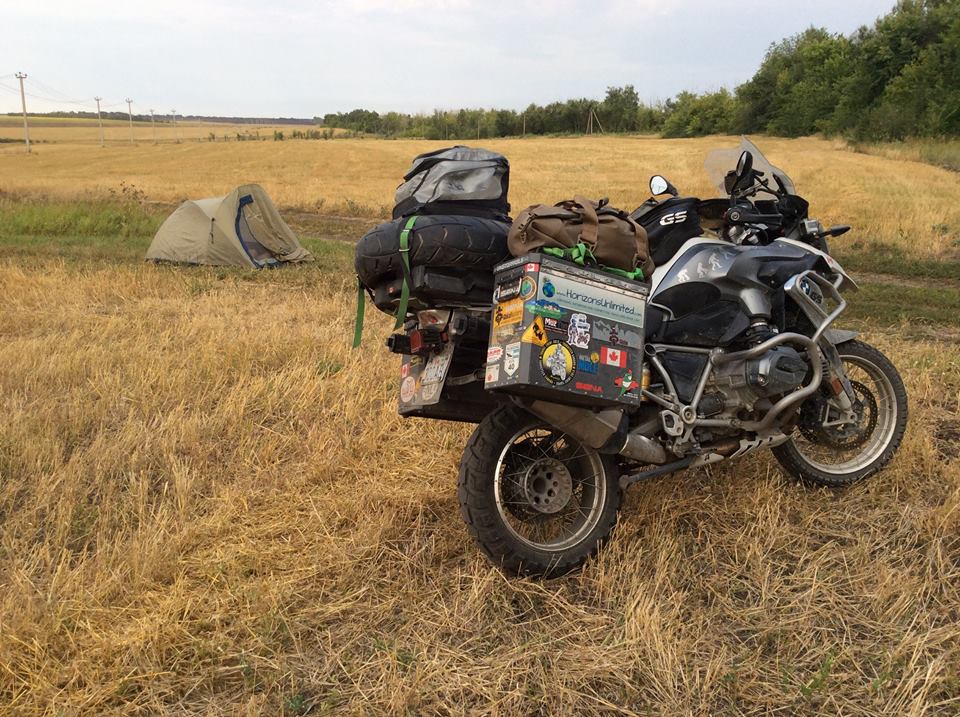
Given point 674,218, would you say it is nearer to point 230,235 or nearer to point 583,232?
point 583,232

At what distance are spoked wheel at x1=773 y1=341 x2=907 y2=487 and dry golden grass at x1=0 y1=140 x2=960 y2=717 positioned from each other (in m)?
0.12

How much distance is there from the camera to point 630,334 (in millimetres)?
2961

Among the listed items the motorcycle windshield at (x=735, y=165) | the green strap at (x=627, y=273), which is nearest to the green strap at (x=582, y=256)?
the green strap at (x=627, y=273)

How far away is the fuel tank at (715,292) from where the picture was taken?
3479 millimetres

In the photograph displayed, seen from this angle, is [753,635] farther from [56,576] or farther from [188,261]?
[188,261]

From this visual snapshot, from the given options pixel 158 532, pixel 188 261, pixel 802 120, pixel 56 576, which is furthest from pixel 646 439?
pixel 802 120

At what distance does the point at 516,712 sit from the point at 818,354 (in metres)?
2.15

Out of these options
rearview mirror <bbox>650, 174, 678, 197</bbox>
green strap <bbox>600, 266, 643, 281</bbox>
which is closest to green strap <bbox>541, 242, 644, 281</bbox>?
green strap <bbox>600, 266, 643, 281</bbox>

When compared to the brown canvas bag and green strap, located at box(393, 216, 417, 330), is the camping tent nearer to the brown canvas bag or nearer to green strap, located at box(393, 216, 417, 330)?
green strap, located at box(393, 216, 417, 330)

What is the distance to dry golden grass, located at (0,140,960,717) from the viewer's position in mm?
2494

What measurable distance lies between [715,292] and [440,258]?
1.44 meters

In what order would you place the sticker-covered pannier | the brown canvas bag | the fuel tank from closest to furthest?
the sticker-covered pannier < the brown canvas bag < the fuel tank

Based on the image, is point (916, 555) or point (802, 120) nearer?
point (916, 555)

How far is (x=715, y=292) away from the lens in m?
3.54
